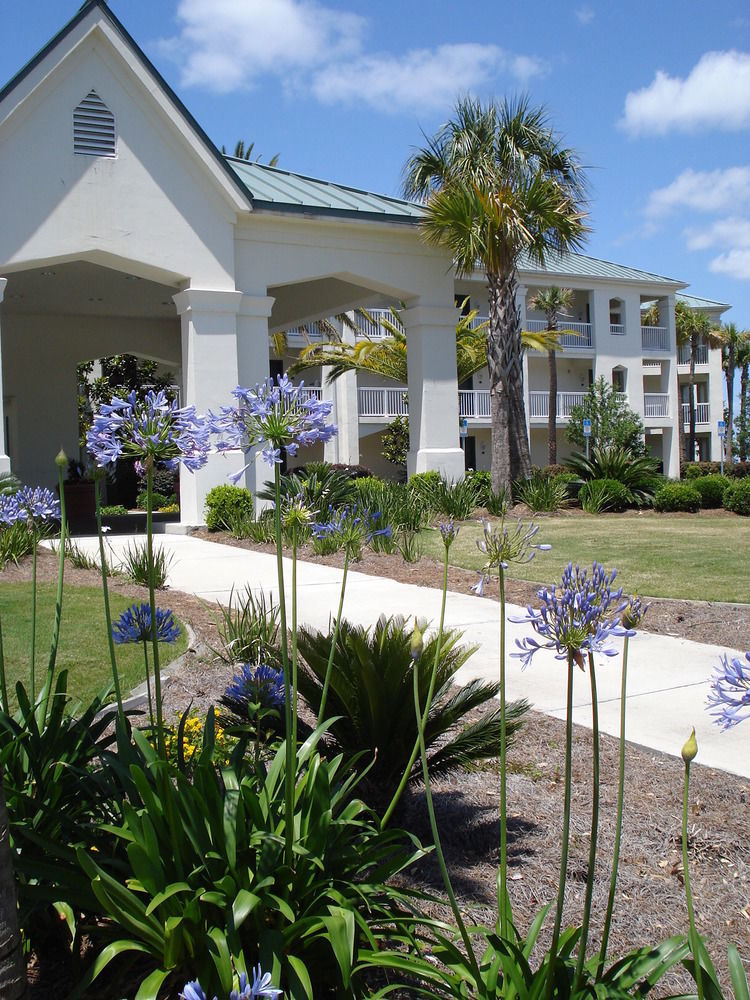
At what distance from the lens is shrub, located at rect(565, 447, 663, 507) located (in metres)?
20.6

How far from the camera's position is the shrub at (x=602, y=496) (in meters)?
19.2

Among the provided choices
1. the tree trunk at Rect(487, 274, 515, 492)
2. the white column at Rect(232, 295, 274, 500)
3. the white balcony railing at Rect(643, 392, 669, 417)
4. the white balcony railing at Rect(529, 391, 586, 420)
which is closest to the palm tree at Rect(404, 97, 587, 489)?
the tree trunk at Rect(487, 274, 515, 492)

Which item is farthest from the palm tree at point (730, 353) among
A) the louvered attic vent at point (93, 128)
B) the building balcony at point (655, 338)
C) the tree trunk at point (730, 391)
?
the louvered attic vent at point (93, 128)

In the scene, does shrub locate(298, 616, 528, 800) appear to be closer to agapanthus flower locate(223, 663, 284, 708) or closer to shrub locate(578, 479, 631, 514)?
agapanthus flower locate(223, 663, 284, 708)

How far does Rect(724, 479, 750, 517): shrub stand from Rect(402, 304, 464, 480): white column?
657 centimetres

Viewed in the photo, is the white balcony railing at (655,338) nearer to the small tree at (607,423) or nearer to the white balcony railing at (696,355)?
the small tree at (607,423)

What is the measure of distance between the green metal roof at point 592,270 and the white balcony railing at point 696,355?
12685mm

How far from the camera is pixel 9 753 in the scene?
9.39ft

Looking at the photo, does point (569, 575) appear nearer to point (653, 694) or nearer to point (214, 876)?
point (214, 876)

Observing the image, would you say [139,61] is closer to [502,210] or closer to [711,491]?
[502,210]

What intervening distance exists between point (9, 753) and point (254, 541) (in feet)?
36.1

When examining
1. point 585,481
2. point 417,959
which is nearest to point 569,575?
point 417,959

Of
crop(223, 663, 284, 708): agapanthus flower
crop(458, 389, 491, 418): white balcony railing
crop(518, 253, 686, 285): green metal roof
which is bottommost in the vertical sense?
crop(223, 663, 284, 708): agapanthus flower

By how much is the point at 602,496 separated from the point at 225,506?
836cm
